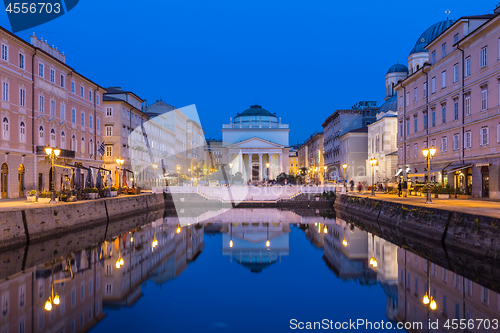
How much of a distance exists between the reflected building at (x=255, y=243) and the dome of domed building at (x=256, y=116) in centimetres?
7455

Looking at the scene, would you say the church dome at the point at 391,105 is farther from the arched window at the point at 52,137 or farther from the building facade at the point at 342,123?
the arched window at the point at 52,137

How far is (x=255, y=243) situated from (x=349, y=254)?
243 inches

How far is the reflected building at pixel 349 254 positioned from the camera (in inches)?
636

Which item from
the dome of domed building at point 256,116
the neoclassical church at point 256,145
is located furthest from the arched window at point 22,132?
the dome of domed building at point 256,116

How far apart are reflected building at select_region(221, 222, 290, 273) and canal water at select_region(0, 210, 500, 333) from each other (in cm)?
15

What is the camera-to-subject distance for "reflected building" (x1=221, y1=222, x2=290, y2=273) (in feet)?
63.1

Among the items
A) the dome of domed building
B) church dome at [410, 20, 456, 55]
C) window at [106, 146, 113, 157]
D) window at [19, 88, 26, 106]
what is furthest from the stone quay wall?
the dome of domed building

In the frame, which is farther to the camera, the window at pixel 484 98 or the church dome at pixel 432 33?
the church dome at pixel 432 33

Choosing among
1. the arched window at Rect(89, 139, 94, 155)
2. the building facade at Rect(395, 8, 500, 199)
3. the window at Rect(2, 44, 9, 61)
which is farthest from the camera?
the arched window at Rect(89, 139, 94, 155)

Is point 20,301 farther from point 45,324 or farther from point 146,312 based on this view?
point 146,312

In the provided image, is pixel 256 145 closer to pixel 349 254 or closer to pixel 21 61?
pixel 21 61

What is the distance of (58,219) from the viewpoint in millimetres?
23688

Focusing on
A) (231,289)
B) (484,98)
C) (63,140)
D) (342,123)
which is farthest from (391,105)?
(231,289)

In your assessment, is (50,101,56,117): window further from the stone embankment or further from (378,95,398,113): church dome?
(378,95,398,113): church dome
